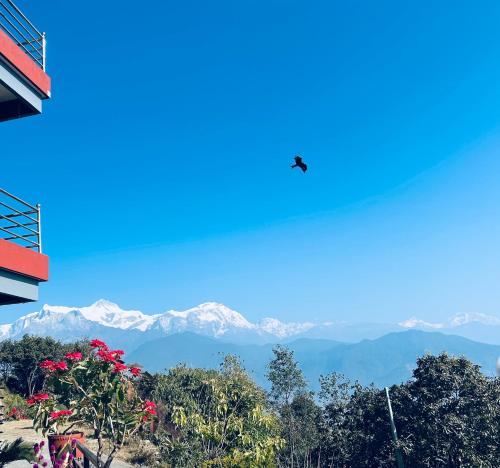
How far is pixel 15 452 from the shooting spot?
701 centimetres

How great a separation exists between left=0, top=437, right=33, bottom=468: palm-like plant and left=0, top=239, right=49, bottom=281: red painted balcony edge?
8.88 feet

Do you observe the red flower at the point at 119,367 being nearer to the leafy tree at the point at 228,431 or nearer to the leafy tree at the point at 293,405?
the leafy tree at the point at 228,431

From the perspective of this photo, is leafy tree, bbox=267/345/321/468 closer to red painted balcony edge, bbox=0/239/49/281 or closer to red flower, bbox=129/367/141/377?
red flower, bbox=129/367/141/377

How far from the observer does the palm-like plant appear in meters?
6.89

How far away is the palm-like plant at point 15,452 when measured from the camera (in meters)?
6.89

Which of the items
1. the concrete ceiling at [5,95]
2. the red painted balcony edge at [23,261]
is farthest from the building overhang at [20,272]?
the concrete ceiling at [5,95]

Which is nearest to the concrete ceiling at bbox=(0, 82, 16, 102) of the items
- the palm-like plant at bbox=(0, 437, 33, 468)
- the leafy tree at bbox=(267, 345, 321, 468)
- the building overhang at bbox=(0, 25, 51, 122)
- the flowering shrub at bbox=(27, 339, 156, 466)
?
the building overhang at bbox=(0, 25, 51, 122)

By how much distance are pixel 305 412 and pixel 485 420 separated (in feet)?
57.2

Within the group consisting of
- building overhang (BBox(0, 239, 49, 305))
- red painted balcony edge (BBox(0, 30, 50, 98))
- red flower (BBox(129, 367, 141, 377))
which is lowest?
red flower (BBox(129, 367, 141, 377))

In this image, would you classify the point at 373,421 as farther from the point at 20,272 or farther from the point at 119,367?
the point at 20,272

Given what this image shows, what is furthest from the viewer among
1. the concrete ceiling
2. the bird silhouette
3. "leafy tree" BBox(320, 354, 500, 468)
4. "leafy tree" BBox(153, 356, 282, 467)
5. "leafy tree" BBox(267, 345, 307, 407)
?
"leafy tree" BBox(267, 345, 307, 407)

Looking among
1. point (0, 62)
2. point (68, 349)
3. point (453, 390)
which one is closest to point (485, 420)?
point (453, 390)

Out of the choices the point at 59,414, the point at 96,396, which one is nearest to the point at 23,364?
the point at 59,414

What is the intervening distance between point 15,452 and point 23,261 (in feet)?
9.94
